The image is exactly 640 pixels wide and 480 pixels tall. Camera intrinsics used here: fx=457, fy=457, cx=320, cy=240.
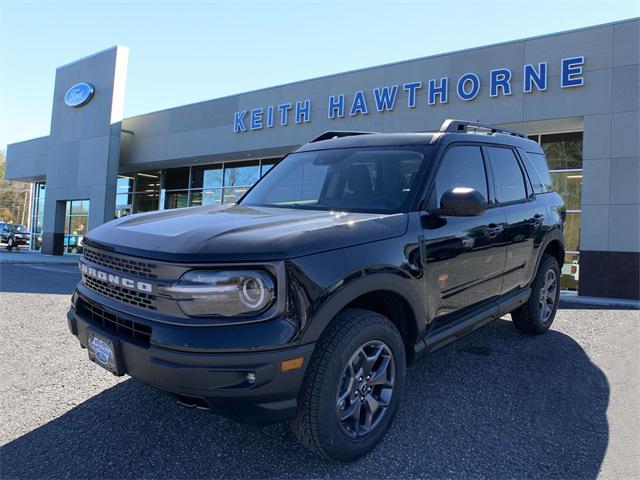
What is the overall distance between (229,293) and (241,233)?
0.35 meters

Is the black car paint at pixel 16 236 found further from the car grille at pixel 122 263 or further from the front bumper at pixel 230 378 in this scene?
the front bumper at pixel 230 378

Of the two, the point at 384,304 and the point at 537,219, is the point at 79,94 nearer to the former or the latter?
the point at 537,219

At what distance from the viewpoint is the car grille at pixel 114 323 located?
7.64 feet

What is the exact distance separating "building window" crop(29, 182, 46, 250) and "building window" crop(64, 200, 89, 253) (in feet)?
18.2

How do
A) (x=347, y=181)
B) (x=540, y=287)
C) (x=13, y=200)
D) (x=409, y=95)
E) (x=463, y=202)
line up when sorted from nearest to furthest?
(x=463, y=202), (x=347, y=181), (x=540, y=287), (x=409, y=95), (x=13, y=200)

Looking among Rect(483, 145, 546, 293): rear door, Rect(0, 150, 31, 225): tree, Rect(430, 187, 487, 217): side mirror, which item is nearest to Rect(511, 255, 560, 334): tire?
Rect(483, 145, 546, 293): rear door

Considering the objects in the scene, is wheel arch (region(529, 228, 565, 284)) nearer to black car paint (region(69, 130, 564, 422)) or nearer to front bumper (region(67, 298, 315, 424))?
black car paint (region(69, 130, 564, 422))

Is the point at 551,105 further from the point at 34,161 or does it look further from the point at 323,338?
the point at 34,161

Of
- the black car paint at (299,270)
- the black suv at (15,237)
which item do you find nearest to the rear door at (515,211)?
the black car paint at (299,270)

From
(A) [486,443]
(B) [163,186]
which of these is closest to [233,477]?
(A) [486,443]

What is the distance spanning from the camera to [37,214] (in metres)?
29.8

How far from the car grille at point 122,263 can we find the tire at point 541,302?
12.8ft

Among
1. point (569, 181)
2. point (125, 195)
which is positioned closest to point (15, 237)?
point (125, 195)

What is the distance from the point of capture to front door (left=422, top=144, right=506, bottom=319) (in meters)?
3.08
